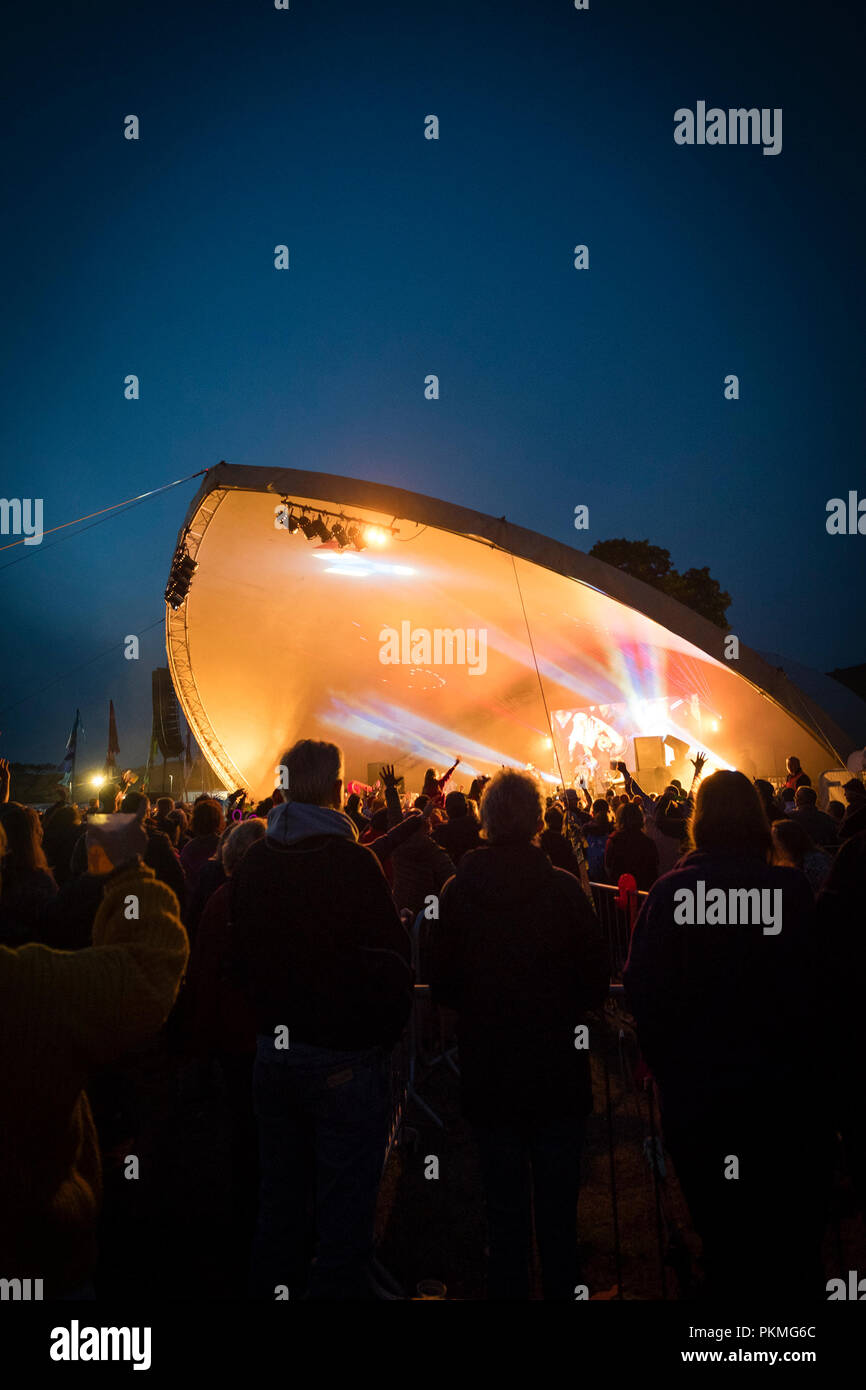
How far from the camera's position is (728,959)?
2107mm

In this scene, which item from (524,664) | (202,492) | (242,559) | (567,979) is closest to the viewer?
(567,979)

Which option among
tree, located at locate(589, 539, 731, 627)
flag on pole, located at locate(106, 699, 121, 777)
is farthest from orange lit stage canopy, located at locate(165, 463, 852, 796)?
tree, located at locate(589, 539, 731, 627)

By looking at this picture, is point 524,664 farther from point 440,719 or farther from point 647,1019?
point 647,1019

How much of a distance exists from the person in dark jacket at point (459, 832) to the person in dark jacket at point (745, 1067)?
3.81 metres

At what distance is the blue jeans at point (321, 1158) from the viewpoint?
91.7 inches

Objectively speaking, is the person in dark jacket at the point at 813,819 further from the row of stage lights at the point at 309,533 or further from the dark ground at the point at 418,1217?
the row of stage lights at the point at 309,533

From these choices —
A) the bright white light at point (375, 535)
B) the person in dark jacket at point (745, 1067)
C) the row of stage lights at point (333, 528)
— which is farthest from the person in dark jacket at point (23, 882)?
the bright white light at point (375, 535)

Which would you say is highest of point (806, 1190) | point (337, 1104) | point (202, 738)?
point (202, 738)

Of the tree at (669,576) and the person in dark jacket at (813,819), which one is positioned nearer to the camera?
the person in dark jacket at (813,819)

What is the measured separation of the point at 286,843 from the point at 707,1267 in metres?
1.75

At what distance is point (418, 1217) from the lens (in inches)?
140

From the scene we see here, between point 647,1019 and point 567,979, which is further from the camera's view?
point 567,979

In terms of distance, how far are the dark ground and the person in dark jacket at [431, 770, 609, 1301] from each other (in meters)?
0.70

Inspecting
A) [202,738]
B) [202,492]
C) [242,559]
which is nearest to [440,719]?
[202,738]
